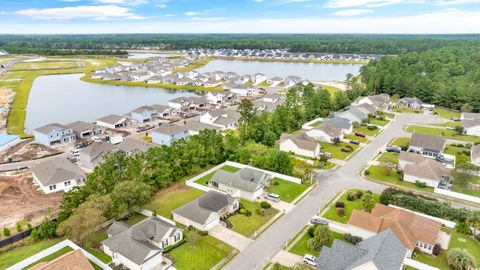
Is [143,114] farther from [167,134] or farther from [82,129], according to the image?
[167,134]

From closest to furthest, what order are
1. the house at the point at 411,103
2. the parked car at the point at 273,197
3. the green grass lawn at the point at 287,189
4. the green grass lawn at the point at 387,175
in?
the parked car at the point at 273,197, the green grass lawn at the point at 287,189, the green grass lawn at the point at 387,175, the house at the point at 411,103

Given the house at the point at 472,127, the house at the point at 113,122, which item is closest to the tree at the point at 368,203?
the house at the point at 472,127

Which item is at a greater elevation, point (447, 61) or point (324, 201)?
point (447, 61)

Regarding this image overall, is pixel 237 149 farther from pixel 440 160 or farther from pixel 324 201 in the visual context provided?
pixel 440 160

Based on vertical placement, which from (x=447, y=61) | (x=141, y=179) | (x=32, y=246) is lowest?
(x=32, y=246)

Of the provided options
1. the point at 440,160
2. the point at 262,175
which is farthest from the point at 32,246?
the point at 440,160

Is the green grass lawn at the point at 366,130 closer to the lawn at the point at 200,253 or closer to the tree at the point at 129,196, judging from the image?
the lawn at the point at 200,253

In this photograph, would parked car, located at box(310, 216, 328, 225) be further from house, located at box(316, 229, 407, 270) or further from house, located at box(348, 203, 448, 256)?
house, located at box(316, 229, 407, 270)
